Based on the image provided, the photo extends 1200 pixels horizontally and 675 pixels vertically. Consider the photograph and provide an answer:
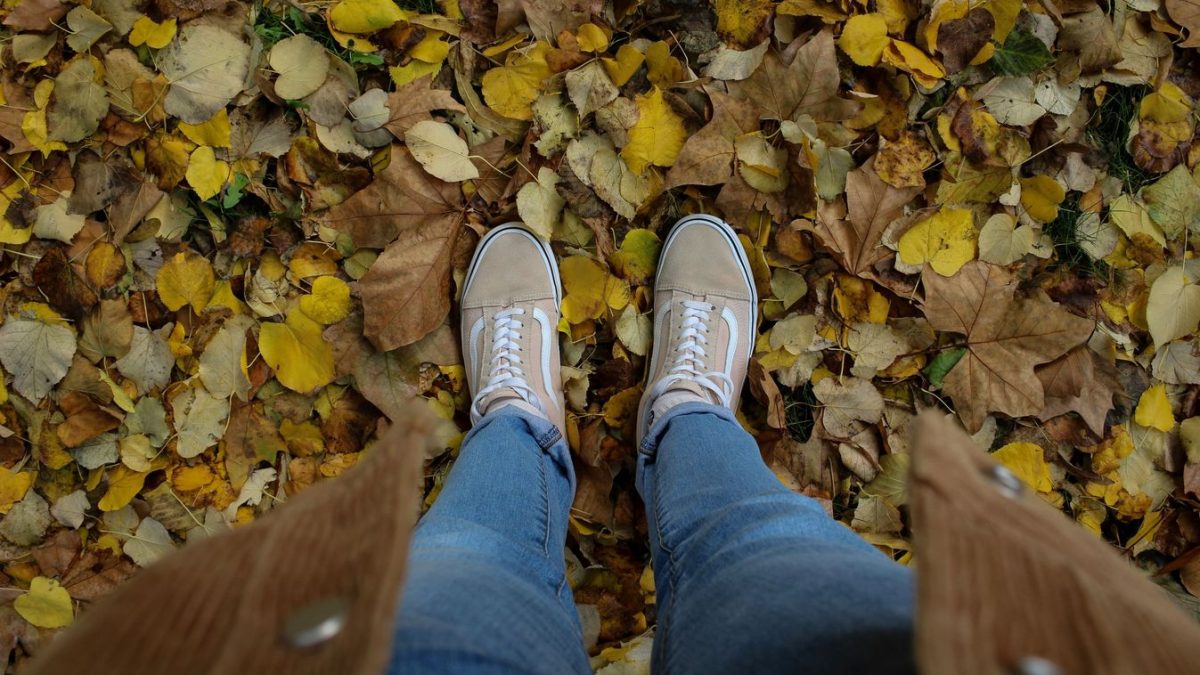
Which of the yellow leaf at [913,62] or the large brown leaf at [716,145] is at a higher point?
the yellow leaf at [913,62]

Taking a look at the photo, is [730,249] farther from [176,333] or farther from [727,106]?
[176,333]

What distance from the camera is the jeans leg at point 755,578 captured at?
50cm

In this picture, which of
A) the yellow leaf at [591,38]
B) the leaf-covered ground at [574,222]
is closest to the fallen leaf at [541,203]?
the leaf-covered ground at [574,222]

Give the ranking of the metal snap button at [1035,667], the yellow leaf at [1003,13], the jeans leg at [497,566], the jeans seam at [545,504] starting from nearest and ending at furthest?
the metal snap button at [1035,667] → the jeans leg at [497,566] → the jeans seam at [545,504] → the yellow leaf at [1003,13]

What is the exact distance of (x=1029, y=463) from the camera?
113 cm

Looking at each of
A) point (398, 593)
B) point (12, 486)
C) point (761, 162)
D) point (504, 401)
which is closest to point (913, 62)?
point (761, 162)

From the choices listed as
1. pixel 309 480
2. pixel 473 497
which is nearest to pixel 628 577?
pixel 473 497

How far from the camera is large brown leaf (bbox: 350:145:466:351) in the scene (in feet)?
3.56

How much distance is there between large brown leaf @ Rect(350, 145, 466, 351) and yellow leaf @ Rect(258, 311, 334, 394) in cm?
10

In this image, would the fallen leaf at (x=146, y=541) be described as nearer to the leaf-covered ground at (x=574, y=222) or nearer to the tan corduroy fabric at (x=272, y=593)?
the leaf-covered ground at (x=574, y=222)

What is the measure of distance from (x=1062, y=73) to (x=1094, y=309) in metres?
0.41

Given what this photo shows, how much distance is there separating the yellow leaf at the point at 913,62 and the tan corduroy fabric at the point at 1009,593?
34.4 inches

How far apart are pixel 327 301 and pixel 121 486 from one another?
1.59 ft

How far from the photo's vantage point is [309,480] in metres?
1.15
